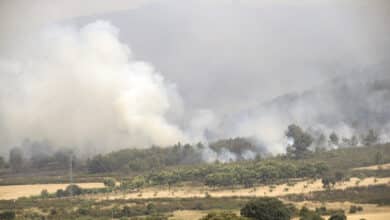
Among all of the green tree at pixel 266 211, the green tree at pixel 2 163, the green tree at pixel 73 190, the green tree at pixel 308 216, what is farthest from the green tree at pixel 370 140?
the green tree at pixel 2 163

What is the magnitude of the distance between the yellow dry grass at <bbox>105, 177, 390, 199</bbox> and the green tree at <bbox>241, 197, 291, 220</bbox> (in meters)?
17.0

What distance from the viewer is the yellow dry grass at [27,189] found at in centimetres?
7838

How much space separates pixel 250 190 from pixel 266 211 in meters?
23.4

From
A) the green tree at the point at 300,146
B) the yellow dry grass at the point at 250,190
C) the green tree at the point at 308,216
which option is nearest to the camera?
the green tree at the point at 308,216

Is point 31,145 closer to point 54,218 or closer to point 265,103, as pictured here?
point 265,103

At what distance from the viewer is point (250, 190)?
236 ft

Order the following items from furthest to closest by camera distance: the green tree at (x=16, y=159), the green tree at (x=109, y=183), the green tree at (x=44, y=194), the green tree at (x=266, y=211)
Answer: the green tree at (x=16, y=159)
the green tree at (x=109, y=183)
the green tree at (x=44, y=194)
the green tree at (x=266, y=211)

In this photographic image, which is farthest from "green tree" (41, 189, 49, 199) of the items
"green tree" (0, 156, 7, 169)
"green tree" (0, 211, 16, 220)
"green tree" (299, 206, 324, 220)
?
"green tree" (299, 206, 324, 220)

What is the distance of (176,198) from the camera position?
68.3 m

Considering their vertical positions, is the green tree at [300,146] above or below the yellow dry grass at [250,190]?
above

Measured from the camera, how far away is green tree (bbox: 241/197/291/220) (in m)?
48.6

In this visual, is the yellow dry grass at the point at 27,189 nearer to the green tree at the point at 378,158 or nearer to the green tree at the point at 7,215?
the green tree at the point at 7,215

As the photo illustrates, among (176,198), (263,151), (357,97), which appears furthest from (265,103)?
(176,198)

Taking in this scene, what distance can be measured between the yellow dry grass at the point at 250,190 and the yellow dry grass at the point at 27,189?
31.5 ft
